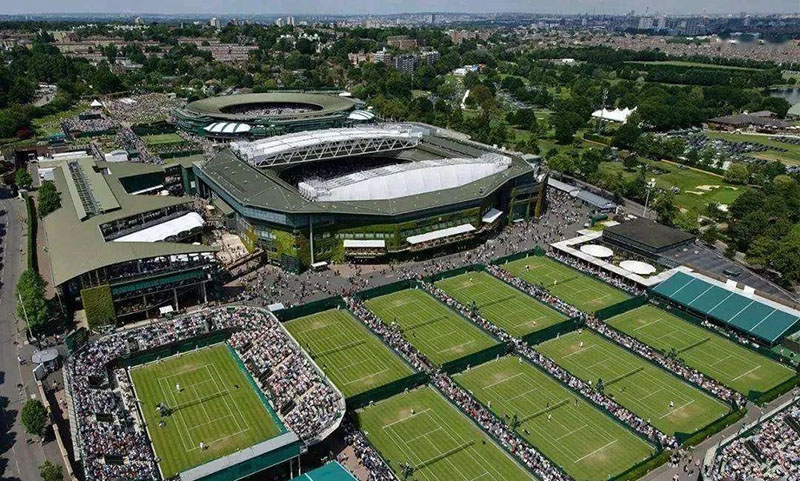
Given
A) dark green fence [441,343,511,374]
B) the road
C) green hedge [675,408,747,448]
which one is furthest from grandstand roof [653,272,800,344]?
the road

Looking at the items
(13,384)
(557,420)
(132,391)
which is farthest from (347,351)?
(13,384)

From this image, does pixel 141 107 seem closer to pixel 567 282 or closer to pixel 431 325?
pixel 431 325

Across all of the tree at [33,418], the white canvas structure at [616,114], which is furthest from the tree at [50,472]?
the white canvas structure at [616,114]

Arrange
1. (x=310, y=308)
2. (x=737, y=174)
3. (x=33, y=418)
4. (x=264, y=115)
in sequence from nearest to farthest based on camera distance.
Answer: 1. (x=33, y=418)
2. (x=310, y=308)
3. (x=737, y=174)
4. (x=264, y=115)

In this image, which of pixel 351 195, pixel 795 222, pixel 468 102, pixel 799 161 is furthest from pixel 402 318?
pixel 468 102

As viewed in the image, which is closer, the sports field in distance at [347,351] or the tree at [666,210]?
the sports field in distance at [347,351]

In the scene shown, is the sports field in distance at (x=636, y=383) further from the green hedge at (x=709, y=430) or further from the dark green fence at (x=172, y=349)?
the dark green fence at (x=172, y=349)

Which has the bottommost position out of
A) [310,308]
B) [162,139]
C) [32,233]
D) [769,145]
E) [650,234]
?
[769,145]
